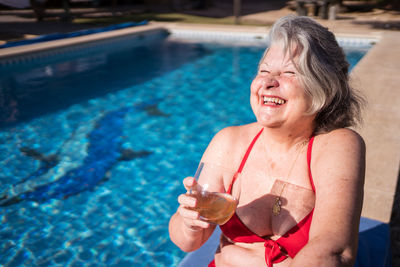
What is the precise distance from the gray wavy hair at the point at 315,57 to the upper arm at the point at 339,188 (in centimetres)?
19

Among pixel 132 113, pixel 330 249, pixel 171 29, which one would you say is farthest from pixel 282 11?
pixel 330 249

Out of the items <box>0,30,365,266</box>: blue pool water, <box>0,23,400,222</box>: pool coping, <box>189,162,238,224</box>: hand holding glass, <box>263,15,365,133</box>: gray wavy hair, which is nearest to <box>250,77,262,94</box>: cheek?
<box>263,15,365,133</box>: gray wavy hair

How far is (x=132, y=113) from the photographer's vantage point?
6.94m

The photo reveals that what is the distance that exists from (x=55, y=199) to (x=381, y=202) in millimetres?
3523

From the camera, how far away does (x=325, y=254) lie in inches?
49.4


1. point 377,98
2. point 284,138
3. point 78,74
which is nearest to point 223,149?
point 284,138

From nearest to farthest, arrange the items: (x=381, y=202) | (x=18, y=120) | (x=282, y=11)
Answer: (x=381, y=202), (x=18, y=120), (x=282, y=11)

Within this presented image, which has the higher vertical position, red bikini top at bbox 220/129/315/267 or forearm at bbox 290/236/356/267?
forearm at bbox 290/236/356/267

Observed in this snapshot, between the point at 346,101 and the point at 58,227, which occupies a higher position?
the point at 346,101

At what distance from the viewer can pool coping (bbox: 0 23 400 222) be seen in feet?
9.51

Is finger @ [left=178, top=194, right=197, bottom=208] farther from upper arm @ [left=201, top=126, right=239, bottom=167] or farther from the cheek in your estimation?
the cheek

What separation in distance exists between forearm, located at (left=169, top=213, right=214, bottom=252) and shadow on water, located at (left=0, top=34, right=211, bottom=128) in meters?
5.68

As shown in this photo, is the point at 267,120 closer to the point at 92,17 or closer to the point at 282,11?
the point at 92,17

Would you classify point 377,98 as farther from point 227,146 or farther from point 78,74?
point 78,74
